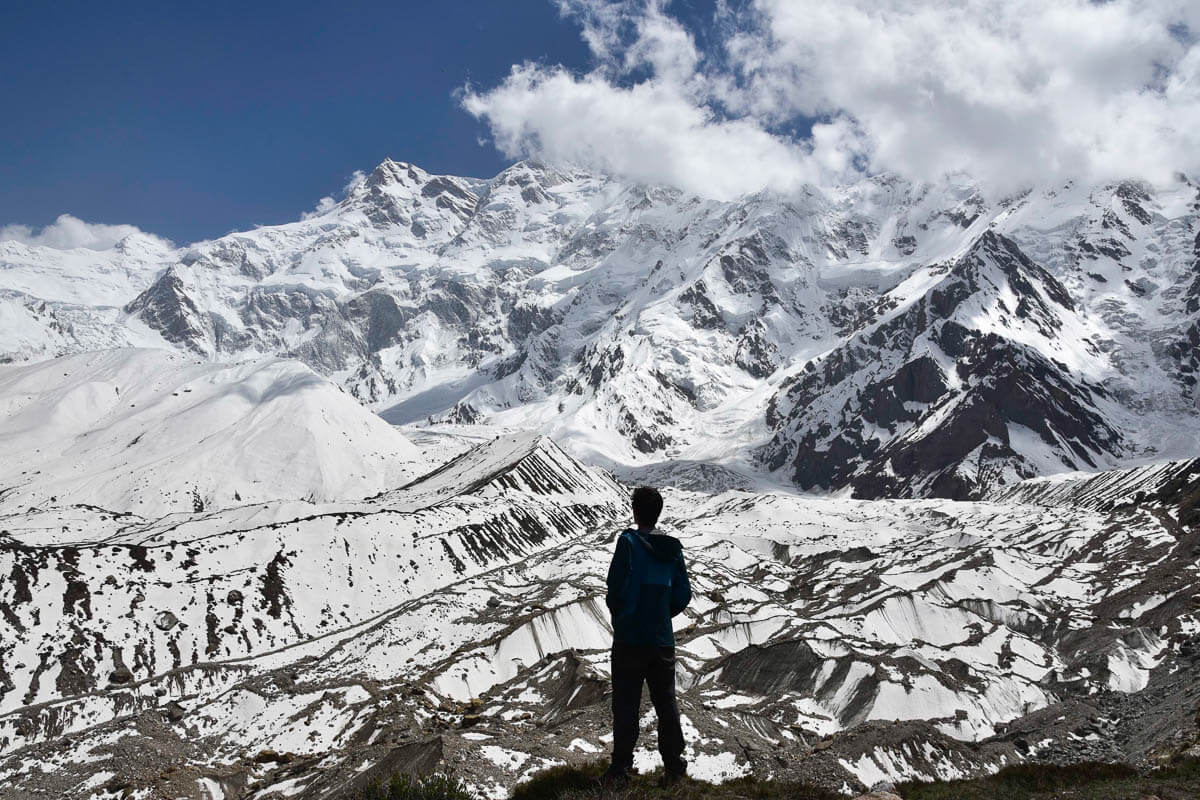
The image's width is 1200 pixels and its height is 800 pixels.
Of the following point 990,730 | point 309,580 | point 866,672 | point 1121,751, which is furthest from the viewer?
point 309,580

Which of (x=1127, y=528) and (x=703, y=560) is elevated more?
(x=703, y=560)

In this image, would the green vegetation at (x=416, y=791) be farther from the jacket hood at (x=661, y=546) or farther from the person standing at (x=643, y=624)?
the jacket hood at (x=661, y=546)

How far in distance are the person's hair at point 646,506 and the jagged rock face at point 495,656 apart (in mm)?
24445

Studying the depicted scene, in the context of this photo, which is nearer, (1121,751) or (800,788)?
(800,788)

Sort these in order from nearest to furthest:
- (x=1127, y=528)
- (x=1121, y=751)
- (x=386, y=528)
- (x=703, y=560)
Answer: (x=1121, y=751) < (x=386, y=528) < (x=703, y=560) < (x=1127, y=528)

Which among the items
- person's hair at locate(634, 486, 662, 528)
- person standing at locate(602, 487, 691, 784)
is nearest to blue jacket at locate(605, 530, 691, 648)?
person standing at locate(602, 487, 691, 784)

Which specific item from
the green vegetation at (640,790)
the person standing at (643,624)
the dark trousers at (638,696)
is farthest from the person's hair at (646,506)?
the green vegetation at (640,790)

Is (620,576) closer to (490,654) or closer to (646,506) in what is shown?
(646,506)

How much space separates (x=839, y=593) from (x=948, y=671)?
4726 centimetres

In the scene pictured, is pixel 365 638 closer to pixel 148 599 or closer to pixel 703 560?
pixel 148 599

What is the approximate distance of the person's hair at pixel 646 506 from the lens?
1733cm

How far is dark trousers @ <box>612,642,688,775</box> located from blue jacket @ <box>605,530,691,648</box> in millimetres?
288

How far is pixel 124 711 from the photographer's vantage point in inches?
3351

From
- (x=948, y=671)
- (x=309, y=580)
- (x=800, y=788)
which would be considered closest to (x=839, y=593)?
(x=948, y=671)
